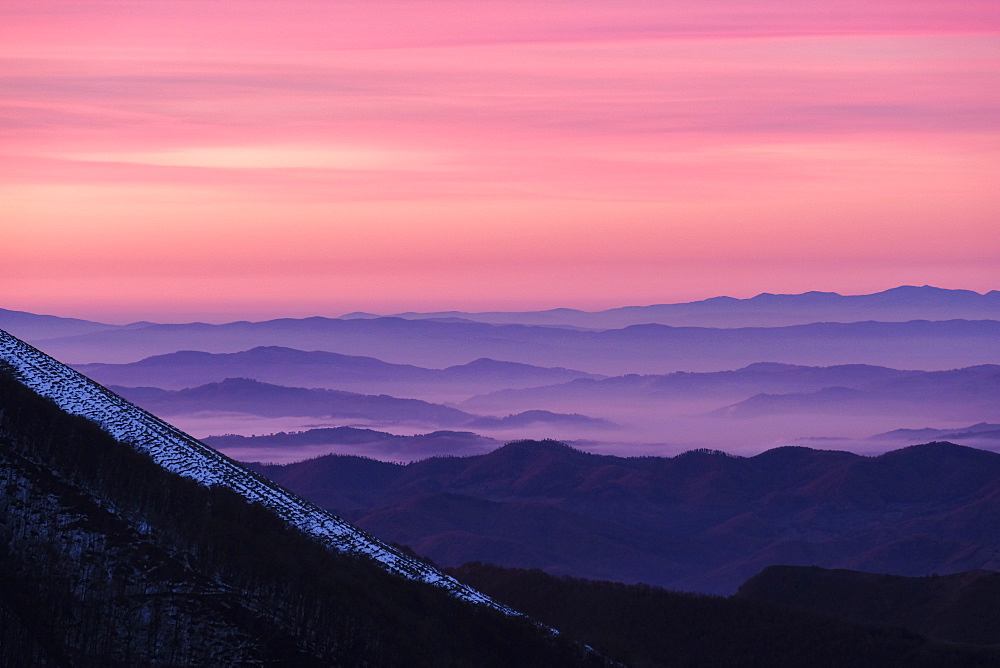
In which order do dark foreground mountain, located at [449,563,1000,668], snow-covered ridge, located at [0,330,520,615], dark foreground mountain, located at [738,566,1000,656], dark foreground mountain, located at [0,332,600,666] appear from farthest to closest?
dark foreground mountain, located at [738,566,1000,656] < dark foreground mountain, located at [449,563,1000,668] < snow-covered ridge, located at [0,330,520,615] < dark foreground mountain, located at [0,332,600,666]

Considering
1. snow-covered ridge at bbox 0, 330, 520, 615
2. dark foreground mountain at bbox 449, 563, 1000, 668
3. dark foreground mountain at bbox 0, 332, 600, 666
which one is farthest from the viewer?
dark foreground mountain at bbox 449, 563, 1000, 668

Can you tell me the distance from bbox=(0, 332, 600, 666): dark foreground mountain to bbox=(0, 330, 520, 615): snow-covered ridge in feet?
0.26

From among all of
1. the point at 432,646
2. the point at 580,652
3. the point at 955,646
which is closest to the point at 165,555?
the point at 432,646

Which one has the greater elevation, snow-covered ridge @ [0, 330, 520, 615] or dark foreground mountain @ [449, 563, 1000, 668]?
snow-covered ridge @ [0, 330, 520, 615]

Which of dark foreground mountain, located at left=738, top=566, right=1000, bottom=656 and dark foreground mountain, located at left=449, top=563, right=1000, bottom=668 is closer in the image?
dark foreground mountain, located at left=449, top=563, right=1000, bottom=668

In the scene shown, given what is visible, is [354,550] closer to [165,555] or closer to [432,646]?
[432,646]

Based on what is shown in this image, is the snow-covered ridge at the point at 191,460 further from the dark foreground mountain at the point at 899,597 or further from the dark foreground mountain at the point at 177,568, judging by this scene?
the dark foreground mountain at the point at 899,597

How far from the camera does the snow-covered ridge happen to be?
39062 millimetres

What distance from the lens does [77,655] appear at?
978 inches

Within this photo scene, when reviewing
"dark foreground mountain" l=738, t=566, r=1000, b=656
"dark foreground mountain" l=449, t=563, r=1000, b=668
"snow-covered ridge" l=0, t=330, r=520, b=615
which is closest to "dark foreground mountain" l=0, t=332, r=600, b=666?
"snow-covered ridge" l=0, t=330, r=520, b=615

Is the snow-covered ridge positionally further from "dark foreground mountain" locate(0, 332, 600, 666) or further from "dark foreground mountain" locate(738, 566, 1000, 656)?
"dark foreground mountain" locate(738, 566, 1000, 656)

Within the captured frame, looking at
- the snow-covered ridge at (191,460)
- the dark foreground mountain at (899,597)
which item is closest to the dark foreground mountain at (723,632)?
the dark foreground mountain at (899,597)

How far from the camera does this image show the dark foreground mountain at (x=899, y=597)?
7156cm

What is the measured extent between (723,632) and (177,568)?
36210mm
